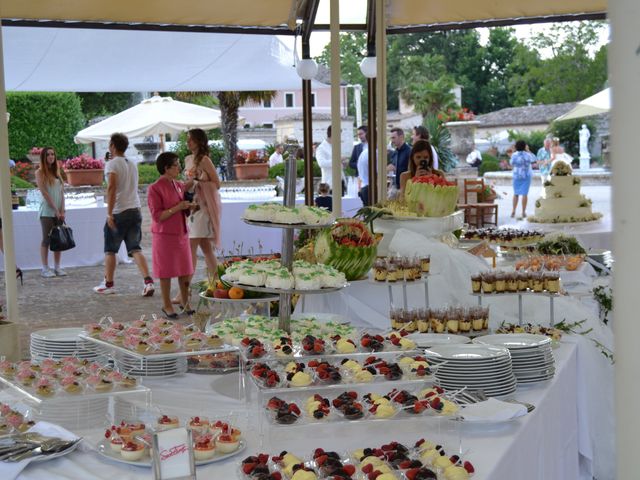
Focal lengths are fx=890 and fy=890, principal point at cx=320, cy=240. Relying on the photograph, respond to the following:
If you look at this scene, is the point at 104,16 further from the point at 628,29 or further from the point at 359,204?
the point at 628,29

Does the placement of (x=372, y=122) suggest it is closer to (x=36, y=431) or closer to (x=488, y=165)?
(x=36, y=431)

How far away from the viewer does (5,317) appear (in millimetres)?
4664

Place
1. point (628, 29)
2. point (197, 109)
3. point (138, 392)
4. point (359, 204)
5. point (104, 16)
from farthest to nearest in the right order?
point (197, 109) → point (359, 204) → point (104, 16) → point (138, 392) → point (628, 29)

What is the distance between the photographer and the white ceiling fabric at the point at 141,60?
9336mm

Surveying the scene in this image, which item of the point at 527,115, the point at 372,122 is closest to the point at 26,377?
the point at 372,122

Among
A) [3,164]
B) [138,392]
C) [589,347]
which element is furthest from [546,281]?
[3,164]

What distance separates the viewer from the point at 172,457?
184cm

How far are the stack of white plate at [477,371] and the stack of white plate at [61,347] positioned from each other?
117 cm

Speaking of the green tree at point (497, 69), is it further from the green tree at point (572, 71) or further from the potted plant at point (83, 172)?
the potted plant at point (83, 172)

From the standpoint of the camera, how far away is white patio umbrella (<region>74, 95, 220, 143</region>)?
13.3m

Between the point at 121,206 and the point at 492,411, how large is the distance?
672cm

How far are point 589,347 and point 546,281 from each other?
317mm

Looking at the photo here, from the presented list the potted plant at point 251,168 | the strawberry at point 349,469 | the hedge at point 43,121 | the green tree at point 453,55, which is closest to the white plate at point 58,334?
the strawberry at point 349,469

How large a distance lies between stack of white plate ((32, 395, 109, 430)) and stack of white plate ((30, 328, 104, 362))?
652 mm
